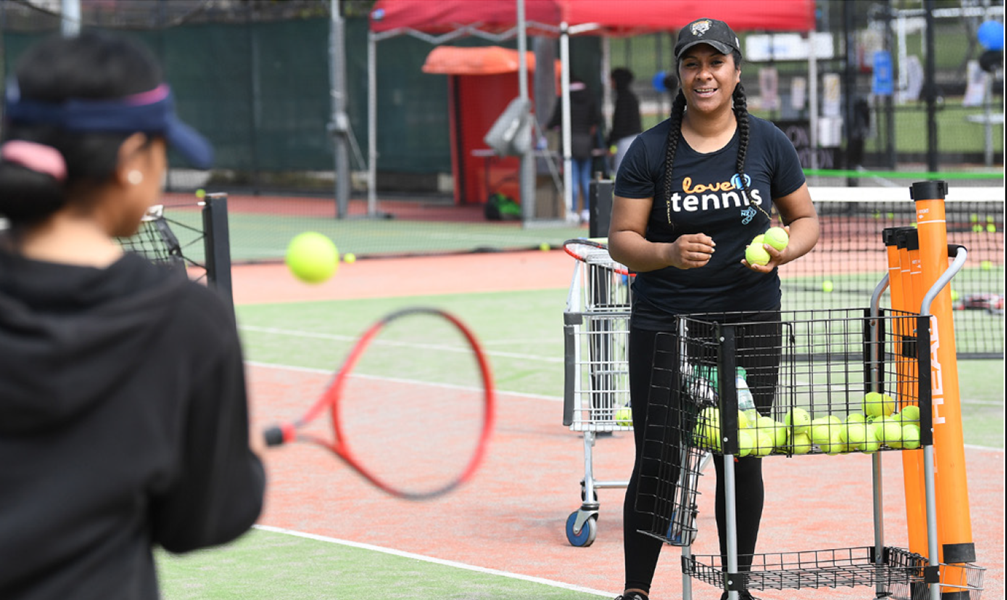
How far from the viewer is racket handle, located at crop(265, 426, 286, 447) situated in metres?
2.23

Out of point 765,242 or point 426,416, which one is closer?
point 765,242

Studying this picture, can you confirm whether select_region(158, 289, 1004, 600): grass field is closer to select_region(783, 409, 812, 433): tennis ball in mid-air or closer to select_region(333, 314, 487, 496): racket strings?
select_region(333, 314, 487, 496): racket strings

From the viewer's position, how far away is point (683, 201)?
14.1 feet

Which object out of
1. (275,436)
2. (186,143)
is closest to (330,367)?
(275,436)

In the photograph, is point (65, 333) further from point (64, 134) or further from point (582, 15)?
point (582, 15)

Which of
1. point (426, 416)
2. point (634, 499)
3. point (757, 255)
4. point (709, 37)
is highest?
point (709, 37)

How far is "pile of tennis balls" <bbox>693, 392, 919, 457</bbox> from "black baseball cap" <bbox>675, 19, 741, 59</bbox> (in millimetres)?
1058

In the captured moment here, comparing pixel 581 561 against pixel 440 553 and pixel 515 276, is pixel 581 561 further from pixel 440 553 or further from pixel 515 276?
pixel 515 276

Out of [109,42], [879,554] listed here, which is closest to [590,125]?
[879,554]

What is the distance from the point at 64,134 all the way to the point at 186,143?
7.5 inches

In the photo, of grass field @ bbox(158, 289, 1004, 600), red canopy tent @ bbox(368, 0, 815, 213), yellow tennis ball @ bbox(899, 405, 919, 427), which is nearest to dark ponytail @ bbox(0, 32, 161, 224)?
yellow tennis ball @ bbox(899, 405, 919, 427)

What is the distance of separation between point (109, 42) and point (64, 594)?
2.29 ft

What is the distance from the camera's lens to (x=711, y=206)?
4285 mm

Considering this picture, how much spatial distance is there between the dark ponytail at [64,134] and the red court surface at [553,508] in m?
2.92
